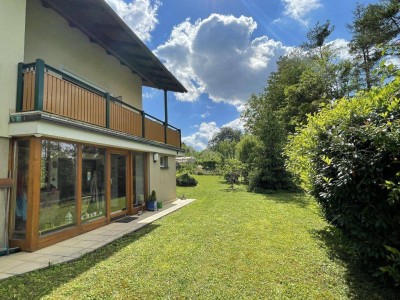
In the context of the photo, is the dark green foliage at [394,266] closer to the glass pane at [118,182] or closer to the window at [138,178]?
the glass pane at [118,182]

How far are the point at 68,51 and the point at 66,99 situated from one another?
10.9 ft

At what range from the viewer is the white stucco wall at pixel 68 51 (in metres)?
7.14

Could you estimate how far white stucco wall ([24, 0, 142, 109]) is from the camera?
7145 mm

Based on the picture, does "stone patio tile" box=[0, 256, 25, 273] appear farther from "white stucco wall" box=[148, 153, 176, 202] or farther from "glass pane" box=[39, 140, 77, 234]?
"white stucco wall" box=[148, 153, 176, 202]

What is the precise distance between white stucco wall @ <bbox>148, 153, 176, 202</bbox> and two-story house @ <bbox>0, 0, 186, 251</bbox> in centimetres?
14

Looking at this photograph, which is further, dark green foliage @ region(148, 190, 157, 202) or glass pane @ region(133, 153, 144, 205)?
dark green foliage @ region(148, 190, 157, 202)

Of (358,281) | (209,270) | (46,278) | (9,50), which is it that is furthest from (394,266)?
(9,50)

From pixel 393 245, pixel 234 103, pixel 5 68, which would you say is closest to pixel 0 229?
pixel 5 68

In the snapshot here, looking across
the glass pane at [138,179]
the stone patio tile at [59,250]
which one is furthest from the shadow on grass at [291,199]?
the stone patio tile at [59,250]

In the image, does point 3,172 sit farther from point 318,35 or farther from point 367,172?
point 318,35

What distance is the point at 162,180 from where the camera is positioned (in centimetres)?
1309

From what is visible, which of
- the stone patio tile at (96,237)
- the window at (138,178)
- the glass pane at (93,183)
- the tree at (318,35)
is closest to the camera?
the stone patio tile at (96,237)

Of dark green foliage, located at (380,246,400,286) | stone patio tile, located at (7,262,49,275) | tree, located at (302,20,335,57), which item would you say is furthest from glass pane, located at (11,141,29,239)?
tree, located at (302,20,335,57)

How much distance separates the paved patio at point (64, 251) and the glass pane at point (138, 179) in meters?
2.51
